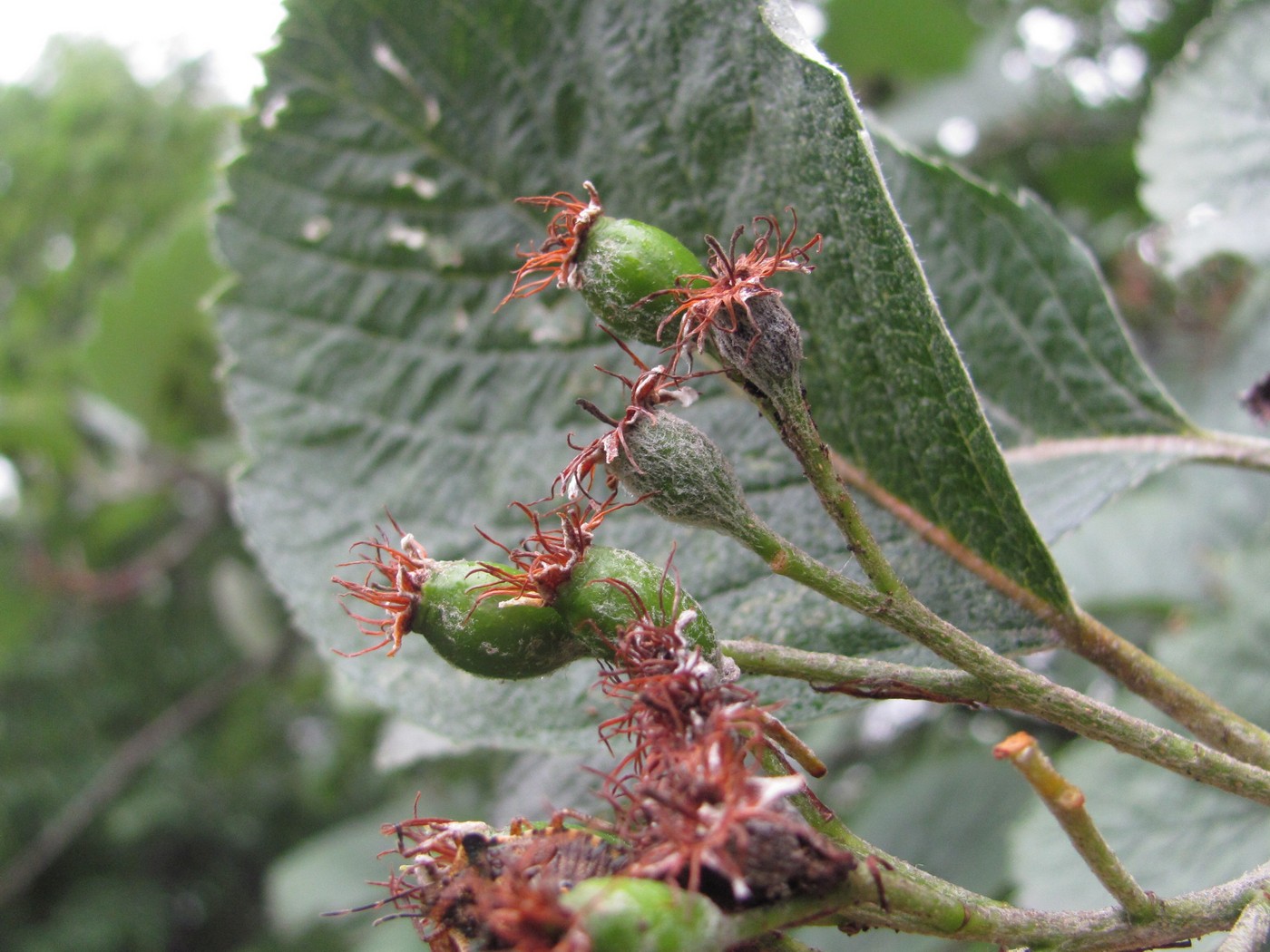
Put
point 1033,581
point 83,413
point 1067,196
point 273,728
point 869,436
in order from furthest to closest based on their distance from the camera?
point 273,728, point 83,413, point 1067,196, point 869,436, point 1033,581

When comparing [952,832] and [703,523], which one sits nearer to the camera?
[703,523]

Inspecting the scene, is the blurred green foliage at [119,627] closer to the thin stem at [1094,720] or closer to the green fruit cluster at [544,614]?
the green fruit cluster at [544,614]

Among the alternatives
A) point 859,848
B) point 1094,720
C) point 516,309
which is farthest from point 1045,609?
point 516,309

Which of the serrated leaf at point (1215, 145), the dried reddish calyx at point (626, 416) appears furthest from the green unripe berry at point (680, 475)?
the serrated leaf at point (1215, 145)

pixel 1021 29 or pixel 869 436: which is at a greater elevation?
pixel 1021 29

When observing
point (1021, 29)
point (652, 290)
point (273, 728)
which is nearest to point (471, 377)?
point (652, 290)

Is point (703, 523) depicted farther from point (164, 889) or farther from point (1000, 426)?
point (164, 889)
